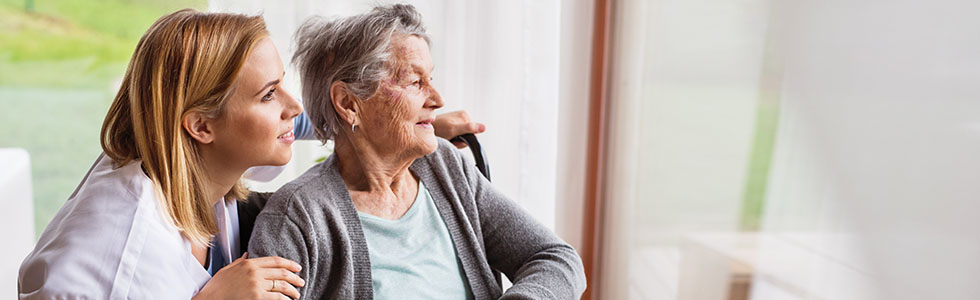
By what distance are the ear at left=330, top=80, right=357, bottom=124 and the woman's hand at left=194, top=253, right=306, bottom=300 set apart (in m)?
0.31

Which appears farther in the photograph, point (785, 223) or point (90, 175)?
point (785, 223)

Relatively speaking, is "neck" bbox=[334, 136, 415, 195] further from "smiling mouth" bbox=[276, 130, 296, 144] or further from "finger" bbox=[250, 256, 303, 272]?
"finger" bbox=[250, 256, 303, 272]

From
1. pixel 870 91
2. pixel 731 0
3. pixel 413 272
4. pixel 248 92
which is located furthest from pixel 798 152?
pixel 248 92

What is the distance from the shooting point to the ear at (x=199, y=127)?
106 centimetres

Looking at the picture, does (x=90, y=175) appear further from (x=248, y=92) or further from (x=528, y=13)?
(x=528, y=13)

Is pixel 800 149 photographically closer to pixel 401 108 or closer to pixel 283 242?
pixel 401 108

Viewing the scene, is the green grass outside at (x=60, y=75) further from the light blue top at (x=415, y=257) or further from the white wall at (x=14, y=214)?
the light blue top at (x=415, y=257)

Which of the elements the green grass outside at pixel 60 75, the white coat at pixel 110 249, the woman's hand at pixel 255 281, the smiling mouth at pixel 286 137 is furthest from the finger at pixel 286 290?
the green grass outside at pixel 60 75

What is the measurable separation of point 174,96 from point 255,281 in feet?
1.00

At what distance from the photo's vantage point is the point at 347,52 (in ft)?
4.20

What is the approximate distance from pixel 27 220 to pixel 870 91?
2.32 m

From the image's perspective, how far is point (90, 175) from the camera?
1.07 m

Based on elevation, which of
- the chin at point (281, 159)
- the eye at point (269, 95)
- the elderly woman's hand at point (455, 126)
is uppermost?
the eye at point (269, 95)

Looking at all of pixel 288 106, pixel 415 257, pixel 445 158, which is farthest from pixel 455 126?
pixel 288 106
